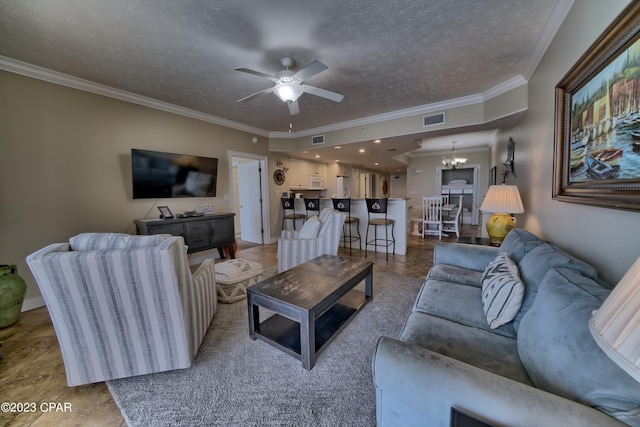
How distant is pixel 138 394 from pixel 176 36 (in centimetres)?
271

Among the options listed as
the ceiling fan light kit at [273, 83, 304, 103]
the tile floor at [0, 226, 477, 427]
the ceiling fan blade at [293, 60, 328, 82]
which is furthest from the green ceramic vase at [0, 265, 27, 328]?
the ceiling fan blade at [293, 60, 328, 82]

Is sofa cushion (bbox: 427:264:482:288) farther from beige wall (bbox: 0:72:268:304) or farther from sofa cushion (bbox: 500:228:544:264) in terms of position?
beige wall (bbox: 0:72:268:304)

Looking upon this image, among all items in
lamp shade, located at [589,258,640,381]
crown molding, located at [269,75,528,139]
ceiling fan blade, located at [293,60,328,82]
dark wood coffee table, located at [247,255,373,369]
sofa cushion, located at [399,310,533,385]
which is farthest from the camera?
crown molding, located at [269,75,528,139]

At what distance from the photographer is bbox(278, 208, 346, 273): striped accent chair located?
305 cm

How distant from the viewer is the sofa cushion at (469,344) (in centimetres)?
99

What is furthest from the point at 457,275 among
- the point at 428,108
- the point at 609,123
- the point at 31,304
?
the point at 31,304

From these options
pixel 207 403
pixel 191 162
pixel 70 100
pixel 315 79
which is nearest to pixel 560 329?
pixel 207 403

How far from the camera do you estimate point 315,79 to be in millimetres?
2854

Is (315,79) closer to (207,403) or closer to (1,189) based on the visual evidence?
(207,403)

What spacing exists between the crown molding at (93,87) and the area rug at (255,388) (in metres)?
3.26

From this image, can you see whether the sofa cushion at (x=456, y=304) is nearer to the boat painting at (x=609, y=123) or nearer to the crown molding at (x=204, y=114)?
the boat painting at (x=609, y=123)

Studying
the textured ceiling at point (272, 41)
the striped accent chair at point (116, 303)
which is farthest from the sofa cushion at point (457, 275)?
the textured ceiling at point (272, 41)

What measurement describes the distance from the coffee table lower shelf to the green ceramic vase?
7.62 feet

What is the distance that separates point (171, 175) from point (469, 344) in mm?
4038
